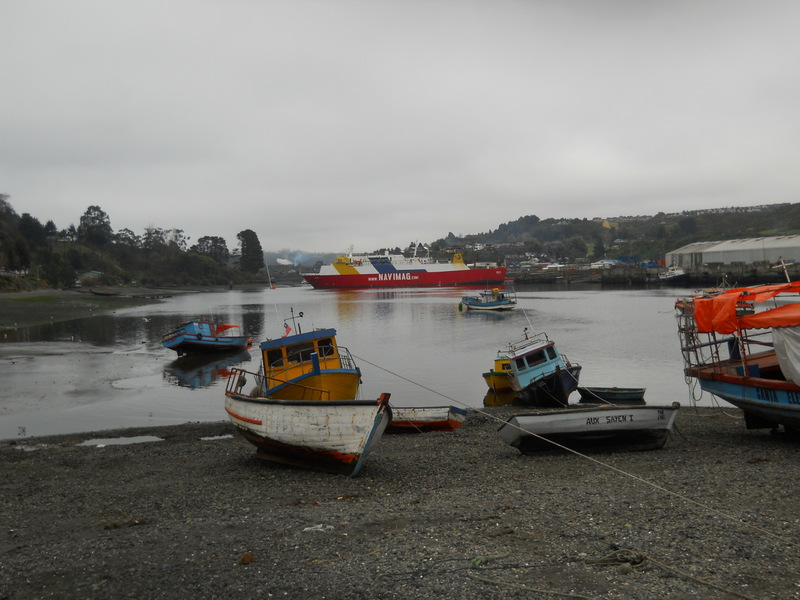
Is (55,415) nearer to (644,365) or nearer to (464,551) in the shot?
(464,551)

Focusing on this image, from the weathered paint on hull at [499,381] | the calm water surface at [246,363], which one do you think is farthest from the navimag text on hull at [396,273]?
the weathered paint on hull at [499,381]

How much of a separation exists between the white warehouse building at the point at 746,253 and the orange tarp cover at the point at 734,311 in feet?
325

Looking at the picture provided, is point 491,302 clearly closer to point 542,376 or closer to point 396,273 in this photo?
point 542,376

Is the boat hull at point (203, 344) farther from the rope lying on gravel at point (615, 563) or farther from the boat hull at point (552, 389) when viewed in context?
the rope lying on gravel at point (615, 563)

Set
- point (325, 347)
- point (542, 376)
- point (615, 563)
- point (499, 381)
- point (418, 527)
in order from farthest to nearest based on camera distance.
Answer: point (499, 381) → point (542, 376) → point (325, 347) → point (418, 527) → point (615, 563)

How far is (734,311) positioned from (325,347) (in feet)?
27.7

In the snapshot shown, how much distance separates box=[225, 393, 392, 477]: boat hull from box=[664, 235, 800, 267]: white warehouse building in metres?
105

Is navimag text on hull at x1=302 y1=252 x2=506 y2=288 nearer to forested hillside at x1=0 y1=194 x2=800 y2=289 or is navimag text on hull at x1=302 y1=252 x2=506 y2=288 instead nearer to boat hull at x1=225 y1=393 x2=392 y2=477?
forested hillside at x1=0 y1=194 x2=800 y2=289

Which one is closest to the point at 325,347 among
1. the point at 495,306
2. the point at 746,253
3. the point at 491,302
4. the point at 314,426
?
the point at 314,426

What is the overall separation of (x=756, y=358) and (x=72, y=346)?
3138cm

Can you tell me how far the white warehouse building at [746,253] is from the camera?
341ft

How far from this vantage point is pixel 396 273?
12438cm

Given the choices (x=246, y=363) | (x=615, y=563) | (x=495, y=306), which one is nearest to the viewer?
(x=615, y=563)

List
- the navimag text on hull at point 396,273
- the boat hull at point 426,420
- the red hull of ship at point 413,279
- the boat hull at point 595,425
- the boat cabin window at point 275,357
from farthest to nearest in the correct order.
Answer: the red hull of ship at point 413,279
the navimag text on hull at point 396,273
the boat hull at point 426,420
the boat cabin window at point 275,357
the boat hull at point 595,425
